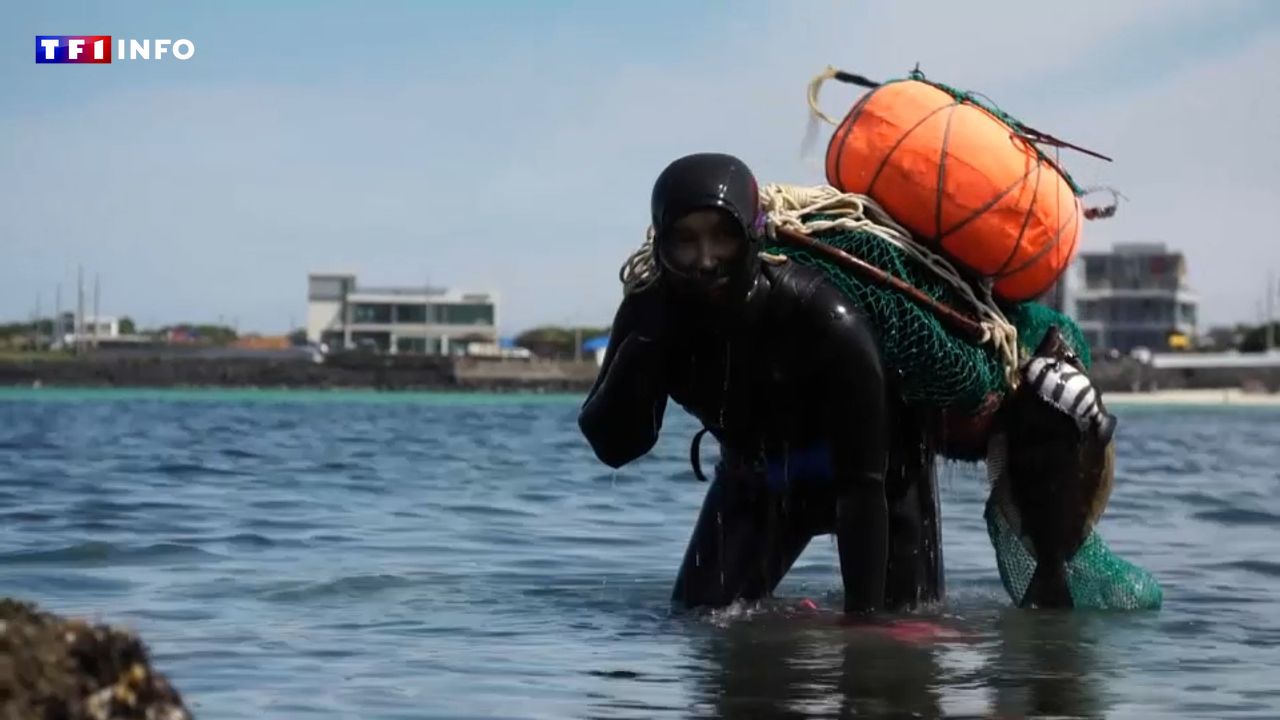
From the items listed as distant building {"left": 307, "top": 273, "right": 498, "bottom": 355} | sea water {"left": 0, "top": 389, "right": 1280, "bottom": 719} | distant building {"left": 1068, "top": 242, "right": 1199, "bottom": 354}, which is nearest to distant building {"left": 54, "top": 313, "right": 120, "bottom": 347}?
distant building {"left": 307, "top": 273, "right": 498, "bottom": 355}

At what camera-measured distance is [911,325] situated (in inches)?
280

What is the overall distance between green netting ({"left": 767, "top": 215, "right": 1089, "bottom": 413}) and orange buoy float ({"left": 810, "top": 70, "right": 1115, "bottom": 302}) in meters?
0.18

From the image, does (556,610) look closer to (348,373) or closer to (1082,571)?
(1082,571)

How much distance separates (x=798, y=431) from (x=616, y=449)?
0.70 meters

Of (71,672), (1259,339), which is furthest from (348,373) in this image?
(71,672)

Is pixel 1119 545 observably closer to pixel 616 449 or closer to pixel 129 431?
pixel 616 449

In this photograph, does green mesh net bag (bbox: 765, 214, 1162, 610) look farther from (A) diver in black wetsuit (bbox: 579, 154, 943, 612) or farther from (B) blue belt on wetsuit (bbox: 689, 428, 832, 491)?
Answer: (B) blue belt on wetsuit (bbox: 689, 428, 832, 491)

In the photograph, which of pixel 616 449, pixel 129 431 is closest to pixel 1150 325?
pixel 129 431

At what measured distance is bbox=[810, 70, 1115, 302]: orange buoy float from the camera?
7.23 meters

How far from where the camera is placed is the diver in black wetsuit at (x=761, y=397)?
6371 millimetres

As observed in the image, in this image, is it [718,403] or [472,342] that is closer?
[718,403]

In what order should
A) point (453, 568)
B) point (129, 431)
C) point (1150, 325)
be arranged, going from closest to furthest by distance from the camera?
point (453, 568), point (129, 431), point (1150, 325)

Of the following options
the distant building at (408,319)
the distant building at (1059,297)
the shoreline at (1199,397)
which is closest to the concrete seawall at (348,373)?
the shoreline at (1199,397)

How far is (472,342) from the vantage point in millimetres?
122938
